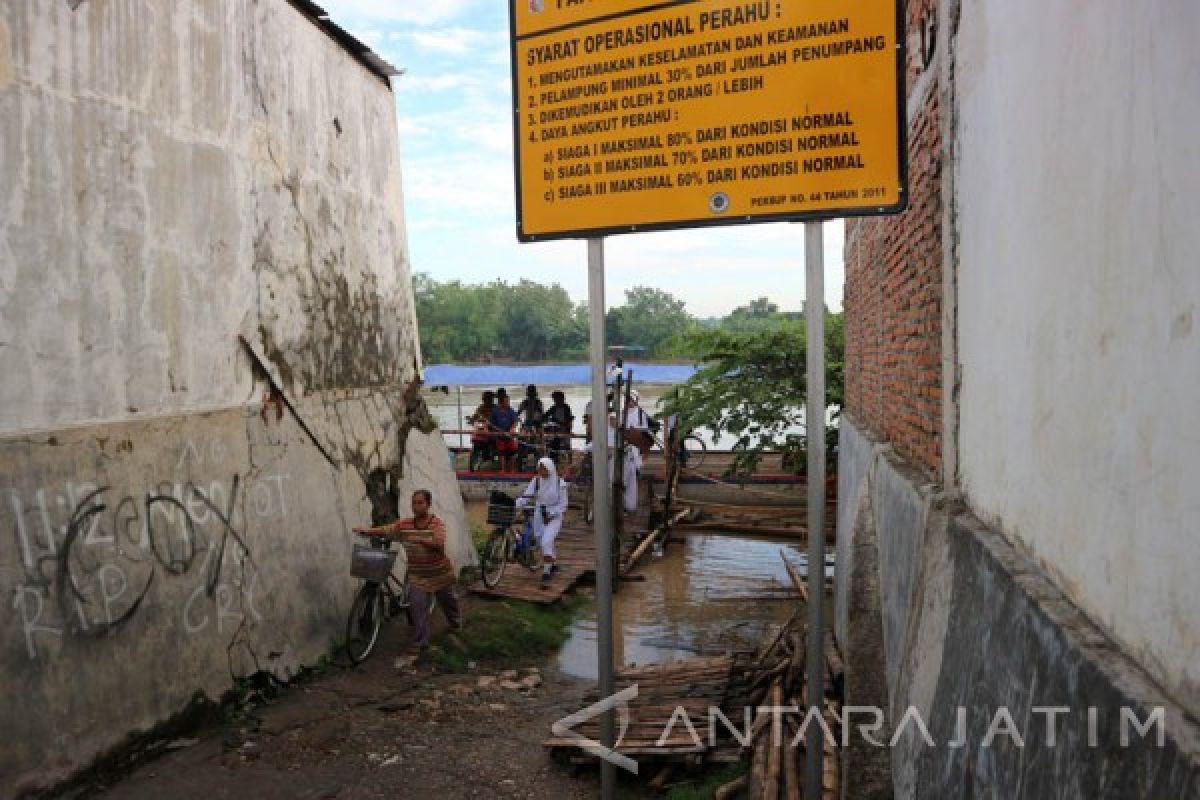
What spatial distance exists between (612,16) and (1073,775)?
2878 millimetres

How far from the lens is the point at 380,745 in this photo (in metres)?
6.44

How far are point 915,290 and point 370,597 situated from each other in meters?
6.05

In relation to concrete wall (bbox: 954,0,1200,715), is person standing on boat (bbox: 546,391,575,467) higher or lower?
lower

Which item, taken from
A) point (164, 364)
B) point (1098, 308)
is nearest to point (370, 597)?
point (164, 364)

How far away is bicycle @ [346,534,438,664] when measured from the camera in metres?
8.08

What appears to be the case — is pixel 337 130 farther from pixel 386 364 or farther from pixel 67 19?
pixel 67 19

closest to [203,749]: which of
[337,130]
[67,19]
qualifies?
[67,19]

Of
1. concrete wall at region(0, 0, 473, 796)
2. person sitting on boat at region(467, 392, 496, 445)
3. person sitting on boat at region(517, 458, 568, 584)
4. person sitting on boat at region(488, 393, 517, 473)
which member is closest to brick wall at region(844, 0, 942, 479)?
person sitting on boat at region(517, 458, 568, 584)

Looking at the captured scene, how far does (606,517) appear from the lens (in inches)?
143

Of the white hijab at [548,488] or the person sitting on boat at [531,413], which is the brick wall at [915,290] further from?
the person sitting on boat at [531,413]

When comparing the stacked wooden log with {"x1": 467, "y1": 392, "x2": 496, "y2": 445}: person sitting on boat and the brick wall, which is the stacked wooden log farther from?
{"x1": 467, "y1": 392, "x2": 496, "y2": 445}: person sitting on boat

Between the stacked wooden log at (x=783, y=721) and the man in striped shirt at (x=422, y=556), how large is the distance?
3.21 metres

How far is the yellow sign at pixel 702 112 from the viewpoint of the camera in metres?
2.94

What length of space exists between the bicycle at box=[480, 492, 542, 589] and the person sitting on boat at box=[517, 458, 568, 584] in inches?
9.7
